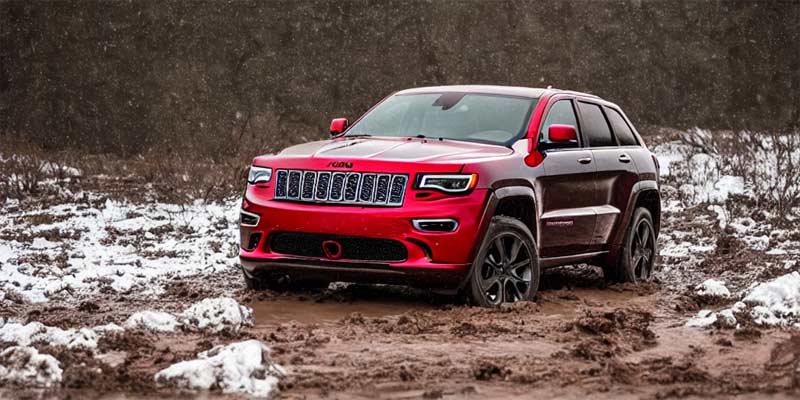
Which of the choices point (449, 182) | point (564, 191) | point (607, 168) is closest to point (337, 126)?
point (564, 191)

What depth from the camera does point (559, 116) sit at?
10.4 meters

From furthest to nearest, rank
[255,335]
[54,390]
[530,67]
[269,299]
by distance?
[530,67], [269,299], [255,335], [54,390]

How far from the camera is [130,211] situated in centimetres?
1600

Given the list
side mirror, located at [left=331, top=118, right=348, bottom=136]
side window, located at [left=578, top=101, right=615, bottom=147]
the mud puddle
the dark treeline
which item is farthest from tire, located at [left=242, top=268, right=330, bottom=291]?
the dark treeline

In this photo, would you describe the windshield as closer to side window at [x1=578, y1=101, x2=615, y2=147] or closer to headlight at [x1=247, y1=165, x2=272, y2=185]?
side window at [x1=578, y1=101, x2=615, y2=147]

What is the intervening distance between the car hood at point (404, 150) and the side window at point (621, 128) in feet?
7.02

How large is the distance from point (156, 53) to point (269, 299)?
22.5 meters

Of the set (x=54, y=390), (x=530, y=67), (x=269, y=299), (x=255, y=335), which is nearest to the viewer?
(x=54, y=390)

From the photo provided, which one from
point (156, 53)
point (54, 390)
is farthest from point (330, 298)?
point (156, 53)

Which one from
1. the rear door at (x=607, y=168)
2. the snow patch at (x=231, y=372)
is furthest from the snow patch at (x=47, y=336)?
the rear door at (x=607, y=168)

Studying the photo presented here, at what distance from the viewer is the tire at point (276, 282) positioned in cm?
959

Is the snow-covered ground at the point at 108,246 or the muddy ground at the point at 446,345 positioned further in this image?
the snow-covered ground at the point at 108,246

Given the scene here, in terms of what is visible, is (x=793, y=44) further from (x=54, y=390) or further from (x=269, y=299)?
(x=54, y=390)

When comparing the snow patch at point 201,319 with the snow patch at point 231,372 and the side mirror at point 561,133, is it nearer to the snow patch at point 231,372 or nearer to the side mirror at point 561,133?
the snow patch at point 231,372
